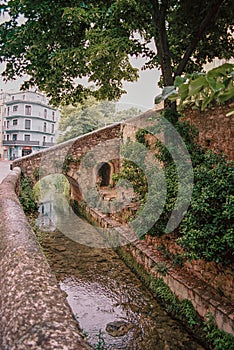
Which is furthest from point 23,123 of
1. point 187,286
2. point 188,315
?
point 188,315

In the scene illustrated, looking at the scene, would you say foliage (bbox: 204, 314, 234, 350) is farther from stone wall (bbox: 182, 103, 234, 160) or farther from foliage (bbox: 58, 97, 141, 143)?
foliage (bbox: 58, 97, 141, 143)

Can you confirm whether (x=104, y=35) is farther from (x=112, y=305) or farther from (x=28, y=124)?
(x=28, y=124)

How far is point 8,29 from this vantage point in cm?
798

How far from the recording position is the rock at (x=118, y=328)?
15.6 feet

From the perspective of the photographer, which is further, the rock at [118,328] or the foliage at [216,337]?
the rock at [118,328]

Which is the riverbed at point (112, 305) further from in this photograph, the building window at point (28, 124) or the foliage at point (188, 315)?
the building window at point (28, 124)

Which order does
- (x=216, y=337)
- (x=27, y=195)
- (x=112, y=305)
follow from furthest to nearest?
(x=27, y=195), (x=112, y=305), (x=216, y=337)

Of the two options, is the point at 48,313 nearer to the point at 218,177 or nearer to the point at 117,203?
the point at 218,177

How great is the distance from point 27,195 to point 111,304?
6222 mm

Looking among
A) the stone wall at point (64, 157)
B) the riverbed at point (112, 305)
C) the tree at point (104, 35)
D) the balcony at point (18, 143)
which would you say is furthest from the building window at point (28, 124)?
the riverbed at point (112, 305)

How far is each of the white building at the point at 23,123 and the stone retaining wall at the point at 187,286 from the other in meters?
30.1

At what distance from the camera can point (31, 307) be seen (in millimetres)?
1331

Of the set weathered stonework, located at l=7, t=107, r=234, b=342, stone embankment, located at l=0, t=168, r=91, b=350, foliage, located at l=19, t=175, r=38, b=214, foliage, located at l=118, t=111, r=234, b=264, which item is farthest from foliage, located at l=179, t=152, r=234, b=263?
foliage, located at l=19, t=175, r=38, b=214

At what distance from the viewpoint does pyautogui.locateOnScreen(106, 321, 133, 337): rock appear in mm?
4762
